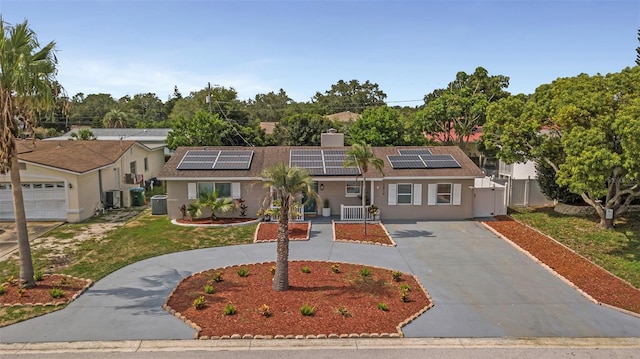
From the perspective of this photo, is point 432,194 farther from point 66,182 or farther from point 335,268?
point 66,182

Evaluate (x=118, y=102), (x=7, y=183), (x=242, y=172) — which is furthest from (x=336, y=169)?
(x=118, y=102)

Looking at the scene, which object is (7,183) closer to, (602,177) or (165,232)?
(165,232)

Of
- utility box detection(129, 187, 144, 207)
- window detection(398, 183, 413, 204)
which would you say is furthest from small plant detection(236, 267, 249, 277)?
utility box detection(129, 187, 144, 207)

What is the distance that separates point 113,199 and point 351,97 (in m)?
67.7

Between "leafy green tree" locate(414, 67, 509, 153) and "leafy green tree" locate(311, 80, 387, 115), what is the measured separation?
4124 cm

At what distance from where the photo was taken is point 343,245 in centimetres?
1809

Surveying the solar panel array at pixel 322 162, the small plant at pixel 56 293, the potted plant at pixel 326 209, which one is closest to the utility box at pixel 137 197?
the solar panel array at pixel 322 162

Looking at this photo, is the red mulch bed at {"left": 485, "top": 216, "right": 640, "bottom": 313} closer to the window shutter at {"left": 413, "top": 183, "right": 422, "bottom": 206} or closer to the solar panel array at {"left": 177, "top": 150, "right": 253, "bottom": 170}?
the window shutter at {"left": 413, "top": 183, "right": 422, "bottom": 206}

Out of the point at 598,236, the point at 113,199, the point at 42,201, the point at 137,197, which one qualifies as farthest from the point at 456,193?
the point at 42,201

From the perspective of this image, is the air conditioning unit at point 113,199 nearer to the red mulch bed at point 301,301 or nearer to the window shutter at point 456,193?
the red mulch bed at point 301,301

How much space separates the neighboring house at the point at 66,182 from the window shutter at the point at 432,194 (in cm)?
1735

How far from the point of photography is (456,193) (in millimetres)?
22688

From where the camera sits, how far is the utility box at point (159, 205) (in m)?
23.6

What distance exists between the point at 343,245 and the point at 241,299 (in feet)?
22.1
